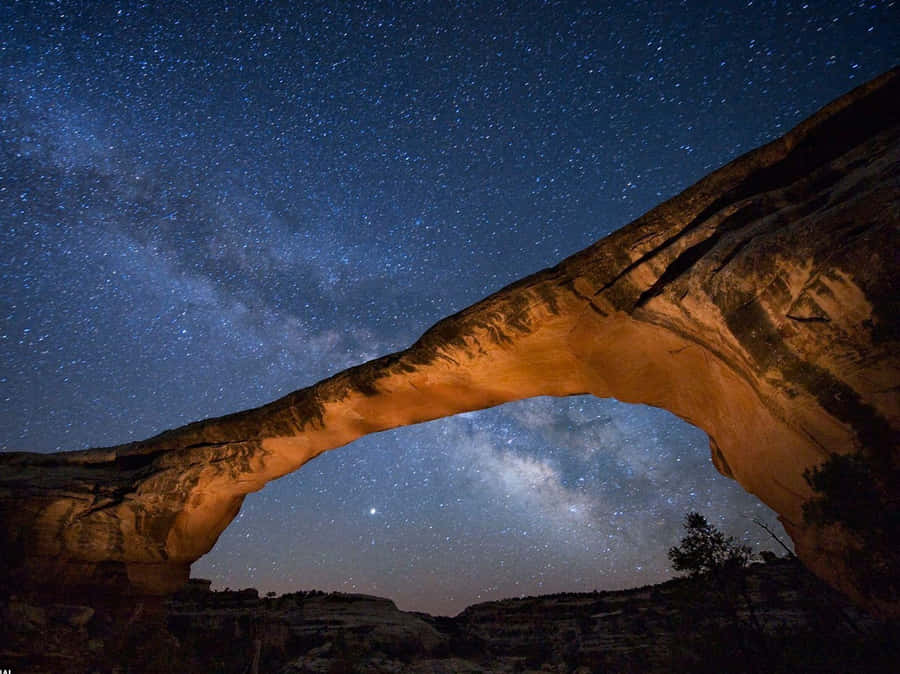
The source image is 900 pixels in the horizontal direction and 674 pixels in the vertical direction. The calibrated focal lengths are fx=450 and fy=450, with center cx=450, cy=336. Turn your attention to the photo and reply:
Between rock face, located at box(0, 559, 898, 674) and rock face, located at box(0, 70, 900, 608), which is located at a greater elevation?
rock face, located at box(0, 70, 900, 608)

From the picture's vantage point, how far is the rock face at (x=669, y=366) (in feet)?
18.7

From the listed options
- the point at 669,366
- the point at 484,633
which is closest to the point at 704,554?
the point at 669,366

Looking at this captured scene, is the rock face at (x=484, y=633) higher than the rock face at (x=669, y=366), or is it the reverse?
the rock face at (x=669, y=366)

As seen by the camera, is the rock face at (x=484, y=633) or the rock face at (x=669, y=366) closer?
the rock face at (x=669, y=366)

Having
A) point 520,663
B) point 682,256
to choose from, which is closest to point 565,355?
point 682,256

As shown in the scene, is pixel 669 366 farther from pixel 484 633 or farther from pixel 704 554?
pixel 484 633

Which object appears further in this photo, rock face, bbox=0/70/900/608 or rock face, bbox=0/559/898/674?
rock face, bbox=0/559/898/674

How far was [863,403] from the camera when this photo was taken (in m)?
5.62

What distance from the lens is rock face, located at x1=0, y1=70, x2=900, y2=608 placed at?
569cm

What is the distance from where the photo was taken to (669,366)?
363 inches

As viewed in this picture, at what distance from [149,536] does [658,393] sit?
14.6 meters

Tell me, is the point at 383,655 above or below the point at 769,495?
below

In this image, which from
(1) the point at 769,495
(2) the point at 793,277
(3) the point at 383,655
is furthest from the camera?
(3) the point at 383,655

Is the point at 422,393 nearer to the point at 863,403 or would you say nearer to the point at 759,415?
the point at 759,415
